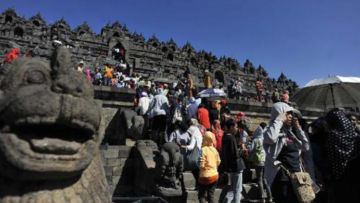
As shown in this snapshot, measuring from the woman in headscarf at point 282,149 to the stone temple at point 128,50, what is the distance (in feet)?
68.5

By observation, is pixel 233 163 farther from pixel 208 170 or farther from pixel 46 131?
pixel 46 131

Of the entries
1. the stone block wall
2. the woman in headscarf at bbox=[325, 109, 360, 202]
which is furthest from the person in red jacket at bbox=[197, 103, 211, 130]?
the woman in headscarf at bbox=[325, 109, 360, 202]

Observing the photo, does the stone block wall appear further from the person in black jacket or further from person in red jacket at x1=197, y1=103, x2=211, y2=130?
the person in black jacket

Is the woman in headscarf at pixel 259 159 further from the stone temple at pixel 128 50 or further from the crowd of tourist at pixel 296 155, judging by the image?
the stone temple at pixel 128 50

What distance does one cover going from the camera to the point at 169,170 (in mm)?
6504

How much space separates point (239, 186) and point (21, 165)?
4659 mm

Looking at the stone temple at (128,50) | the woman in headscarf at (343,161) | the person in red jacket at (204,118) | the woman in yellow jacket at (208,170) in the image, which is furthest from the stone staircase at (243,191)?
the stone temple at (128,50)

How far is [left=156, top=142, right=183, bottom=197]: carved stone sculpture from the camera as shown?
254 inches

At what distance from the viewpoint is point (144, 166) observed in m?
7.17

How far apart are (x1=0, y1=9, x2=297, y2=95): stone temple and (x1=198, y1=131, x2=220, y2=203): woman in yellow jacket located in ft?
63.0

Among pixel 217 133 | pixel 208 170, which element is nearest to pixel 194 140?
pixel 217 133

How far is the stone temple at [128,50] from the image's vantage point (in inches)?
1093

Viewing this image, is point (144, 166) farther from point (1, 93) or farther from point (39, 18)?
point (39, 18)

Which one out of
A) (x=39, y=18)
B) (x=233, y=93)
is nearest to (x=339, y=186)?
(x=233, y=93)
